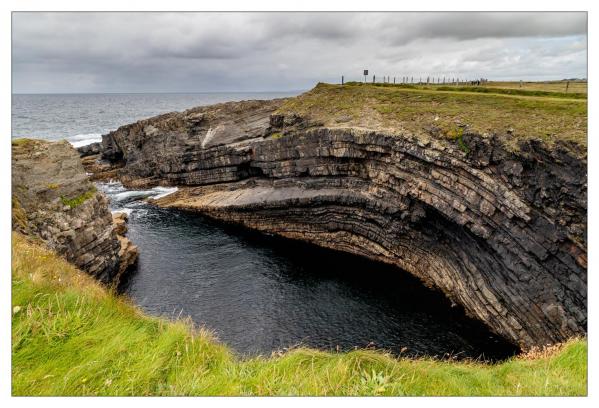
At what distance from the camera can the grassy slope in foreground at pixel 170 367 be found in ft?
23.1

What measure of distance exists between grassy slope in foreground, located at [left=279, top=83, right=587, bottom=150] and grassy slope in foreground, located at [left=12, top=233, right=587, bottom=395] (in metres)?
22.1

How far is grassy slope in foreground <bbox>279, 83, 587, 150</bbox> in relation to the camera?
2778cm

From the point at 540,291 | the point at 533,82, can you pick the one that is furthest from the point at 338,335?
the point at 533,82

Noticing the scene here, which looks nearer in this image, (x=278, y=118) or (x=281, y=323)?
(x=281, y=323)

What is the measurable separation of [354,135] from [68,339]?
37.4m

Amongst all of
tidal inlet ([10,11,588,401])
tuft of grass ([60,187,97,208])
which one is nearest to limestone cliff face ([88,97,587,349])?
tidal inlet ([10,11,588,401])

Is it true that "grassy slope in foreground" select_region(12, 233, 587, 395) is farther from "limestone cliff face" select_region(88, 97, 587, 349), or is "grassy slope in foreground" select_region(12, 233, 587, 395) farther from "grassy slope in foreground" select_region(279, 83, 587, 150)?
"grassy slope in foreground" select_region(279, 83, 587, 150)

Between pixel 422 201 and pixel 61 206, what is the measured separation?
30180 mm

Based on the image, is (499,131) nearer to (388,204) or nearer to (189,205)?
(388,204)

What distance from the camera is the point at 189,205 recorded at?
58.6m

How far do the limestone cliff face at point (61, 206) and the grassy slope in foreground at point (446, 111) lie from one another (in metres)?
29.0

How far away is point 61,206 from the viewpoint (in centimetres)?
2736

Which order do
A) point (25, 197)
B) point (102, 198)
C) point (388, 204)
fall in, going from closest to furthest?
point (25, 197) < point (102, 198) < point (388, 204)

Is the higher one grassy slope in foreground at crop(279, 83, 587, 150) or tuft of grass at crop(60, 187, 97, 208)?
grassy slope in foreground at crop(279, 83, 587, 150)
